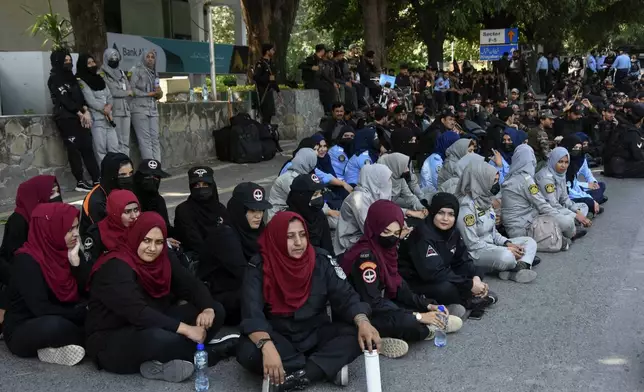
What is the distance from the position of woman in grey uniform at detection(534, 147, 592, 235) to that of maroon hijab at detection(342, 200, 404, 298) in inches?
136

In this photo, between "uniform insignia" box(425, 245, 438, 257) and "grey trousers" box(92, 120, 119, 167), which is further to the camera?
"grey trousers" box(92, 120, 119, 167)

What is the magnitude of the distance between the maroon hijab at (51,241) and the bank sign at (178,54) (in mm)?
11327

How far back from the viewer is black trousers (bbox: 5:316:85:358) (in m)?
4.39

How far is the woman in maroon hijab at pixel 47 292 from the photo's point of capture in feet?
14.3

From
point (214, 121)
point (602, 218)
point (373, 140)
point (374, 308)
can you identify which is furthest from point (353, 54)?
point (374, 308)

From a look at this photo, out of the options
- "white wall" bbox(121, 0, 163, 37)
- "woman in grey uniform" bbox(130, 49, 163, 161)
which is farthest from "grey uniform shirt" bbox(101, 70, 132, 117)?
"white wall" bbox(121, 0, 163, 37)

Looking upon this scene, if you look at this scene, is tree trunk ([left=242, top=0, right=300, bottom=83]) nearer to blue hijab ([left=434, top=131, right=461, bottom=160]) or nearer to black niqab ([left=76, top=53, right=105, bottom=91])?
blue hijab ([left=434, top=131, right=461, bottom=160])

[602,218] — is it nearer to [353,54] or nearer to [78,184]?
[78,184]

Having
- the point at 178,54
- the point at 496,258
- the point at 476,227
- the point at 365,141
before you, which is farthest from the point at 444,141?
the point at 178,54

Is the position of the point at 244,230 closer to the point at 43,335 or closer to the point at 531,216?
the point at 43,335

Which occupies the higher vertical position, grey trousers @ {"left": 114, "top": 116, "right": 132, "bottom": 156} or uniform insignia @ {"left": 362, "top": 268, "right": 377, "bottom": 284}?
grey trousers @ {"left": 114, "top": 116, "right": 132, "bottom": 156}

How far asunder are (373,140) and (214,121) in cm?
406

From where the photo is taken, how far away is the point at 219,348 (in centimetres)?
454

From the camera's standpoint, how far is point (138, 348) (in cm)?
416
